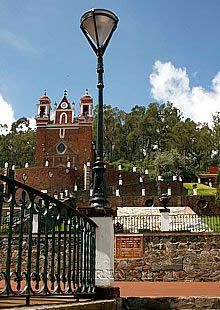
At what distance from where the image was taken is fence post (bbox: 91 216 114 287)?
471 cm

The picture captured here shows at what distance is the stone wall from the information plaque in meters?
0.16

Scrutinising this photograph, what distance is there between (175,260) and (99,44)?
33.6 ft

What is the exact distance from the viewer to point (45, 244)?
3.12 meters

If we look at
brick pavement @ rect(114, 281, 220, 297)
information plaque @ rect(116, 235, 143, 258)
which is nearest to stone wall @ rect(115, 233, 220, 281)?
information plaque @ rect(116, 235, 143, 258)

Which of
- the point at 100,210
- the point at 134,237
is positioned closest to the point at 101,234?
the point at 100,210

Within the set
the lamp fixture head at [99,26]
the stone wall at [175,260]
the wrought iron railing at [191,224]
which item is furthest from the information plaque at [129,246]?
the lamp fixture head at [99,26]

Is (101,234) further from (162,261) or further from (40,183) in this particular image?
(40,183)

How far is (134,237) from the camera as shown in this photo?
46.6 feet

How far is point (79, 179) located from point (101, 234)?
3836 cm

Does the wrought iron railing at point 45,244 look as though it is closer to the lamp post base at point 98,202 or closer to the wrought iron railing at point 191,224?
the lamp post base at point 98,202

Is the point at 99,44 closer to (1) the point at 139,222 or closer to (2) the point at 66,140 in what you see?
(1) the point at 139,222

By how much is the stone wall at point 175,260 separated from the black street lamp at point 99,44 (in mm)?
8833

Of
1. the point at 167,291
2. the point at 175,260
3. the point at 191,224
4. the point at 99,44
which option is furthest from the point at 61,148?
the point at 99,44

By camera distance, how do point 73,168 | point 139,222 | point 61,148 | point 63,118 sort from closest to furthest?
point 139,222 < point 73,168 < point 61,148 < point 63,118
